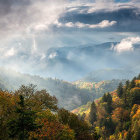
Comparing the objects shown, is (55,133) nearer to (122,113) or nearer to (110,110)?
(122,113)

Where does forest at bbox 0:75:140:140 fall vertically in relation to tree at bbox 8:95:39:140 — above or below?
below

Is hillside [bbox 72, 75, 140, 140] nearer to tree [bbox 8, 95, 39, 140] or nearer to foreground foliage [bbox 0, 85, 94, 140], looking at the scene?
foreground foliage [bbox 0, 85, 94, 140]

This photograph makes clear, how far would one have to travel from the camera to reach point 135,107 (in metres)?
128

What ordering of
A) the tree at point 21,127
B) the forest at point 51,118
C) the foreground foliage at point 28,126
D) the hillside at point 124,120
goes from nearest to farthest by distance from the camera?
the tree at point 21,127 < the foreground foliage at point 28,126 < the forest at point 51,118 < the hillside at point 124,120

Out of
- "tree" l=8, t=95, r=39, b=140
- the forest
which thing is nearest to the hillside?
the forest

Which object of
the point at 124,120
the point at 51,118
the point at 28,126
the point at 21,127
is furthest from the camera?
the point at 124,120

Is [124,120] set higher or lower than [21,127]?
lower

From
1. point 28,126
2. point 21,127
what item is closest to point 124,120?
point 28,126

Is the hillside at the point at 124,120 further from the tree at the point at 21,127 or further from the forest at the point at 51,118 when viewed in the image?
the tree at the point at 21,127

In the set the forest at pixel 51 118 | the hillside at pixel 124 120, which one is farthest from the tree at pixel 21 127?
the hillside at pixel 124 120

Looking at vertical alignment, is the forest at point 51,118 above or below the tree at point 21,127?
below

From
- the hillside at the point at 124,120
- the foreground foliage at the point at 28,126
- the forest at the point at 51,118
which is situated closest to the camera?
the foreground foliage at the point at 28,126

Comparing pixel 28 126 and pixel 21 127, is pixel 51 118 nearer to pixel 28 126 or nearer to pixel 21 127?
pixel 28 126

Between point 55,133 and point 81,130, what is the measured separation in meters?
21.2
